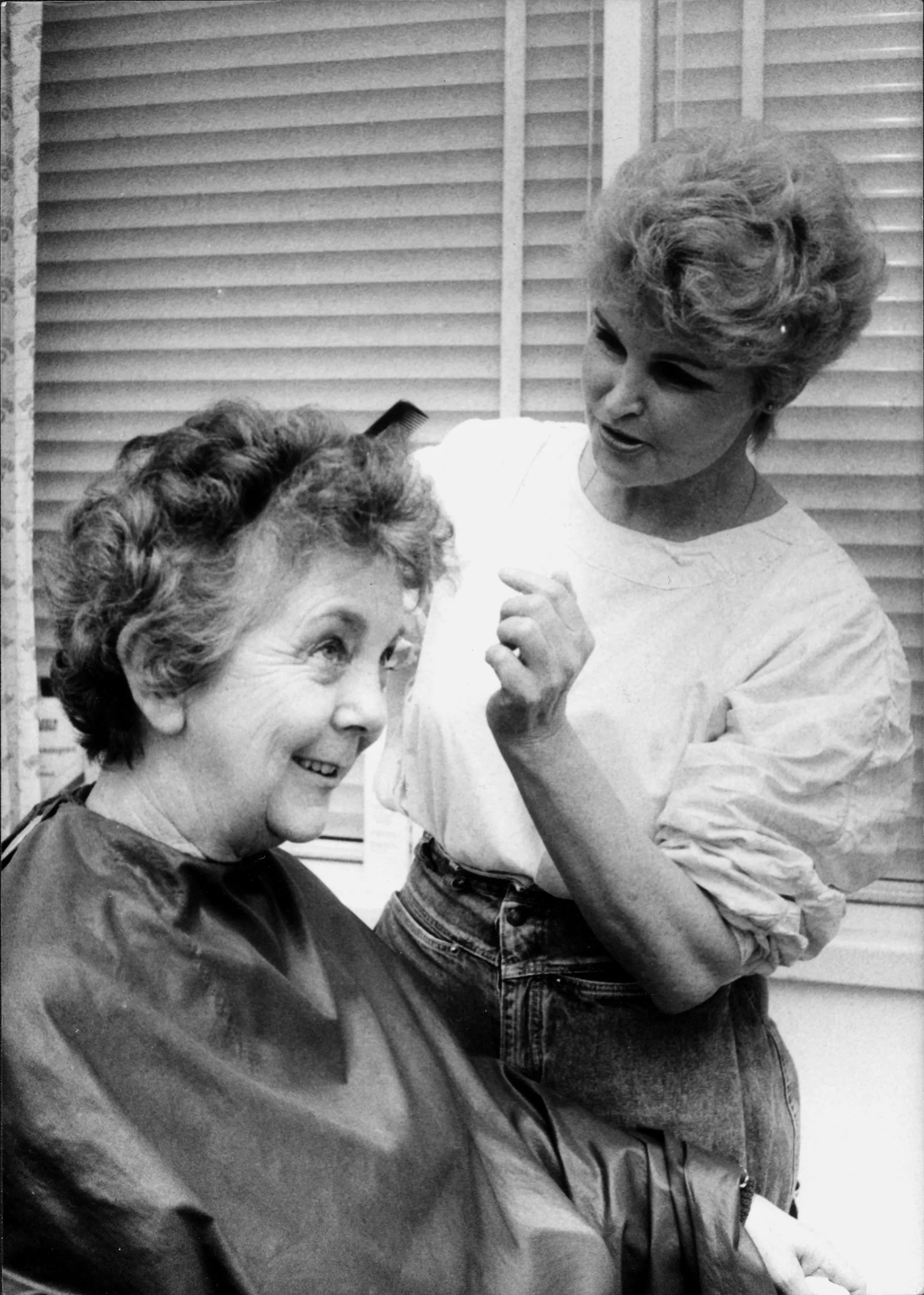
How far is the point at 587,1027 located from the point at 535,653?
562 millimetres

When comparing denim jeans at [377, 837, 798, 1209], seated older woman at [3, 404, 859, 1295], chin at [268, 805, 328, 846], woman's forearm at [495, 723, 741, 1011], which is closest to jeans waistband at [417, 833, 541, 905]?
denim jeans at [377, 837, 798, 1209]

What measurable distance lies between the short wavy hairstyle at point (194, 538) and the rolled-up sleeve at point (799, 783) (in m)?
0.46

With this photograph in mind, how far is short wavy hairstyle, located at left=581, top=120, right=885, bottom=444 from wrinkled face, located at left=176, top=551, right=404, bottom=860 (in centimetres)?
45

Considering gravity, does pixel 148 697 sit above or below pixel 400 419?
below

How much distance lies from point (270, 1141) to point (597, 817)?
50 cm

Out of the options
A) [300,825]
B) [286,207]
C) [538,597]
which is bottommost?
[300,825]

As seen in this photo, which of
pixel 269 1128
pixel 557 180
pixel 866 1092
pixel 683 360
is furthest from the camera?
pixel 866 1092

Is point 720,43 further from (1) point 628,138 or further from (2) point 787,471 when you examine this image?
(2) point 787,471

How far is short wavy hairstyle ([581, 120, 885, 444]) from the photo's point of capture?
1.43 meters

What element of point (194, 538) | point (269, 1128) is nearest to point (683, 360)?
point (194, 538)

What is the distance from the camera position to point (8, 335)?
1502mm

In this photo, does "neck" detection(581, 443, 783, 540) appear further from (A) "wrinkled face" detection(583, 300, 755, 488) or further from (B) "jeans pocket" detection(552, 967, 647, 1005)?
(B) "jeans pocket" detection(552, 967, 647, 1005)

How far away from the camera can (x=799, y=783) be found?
1.53 metres

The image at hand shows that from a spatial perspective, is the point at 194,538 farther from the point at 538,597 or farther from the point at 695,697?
the point at 695,697
